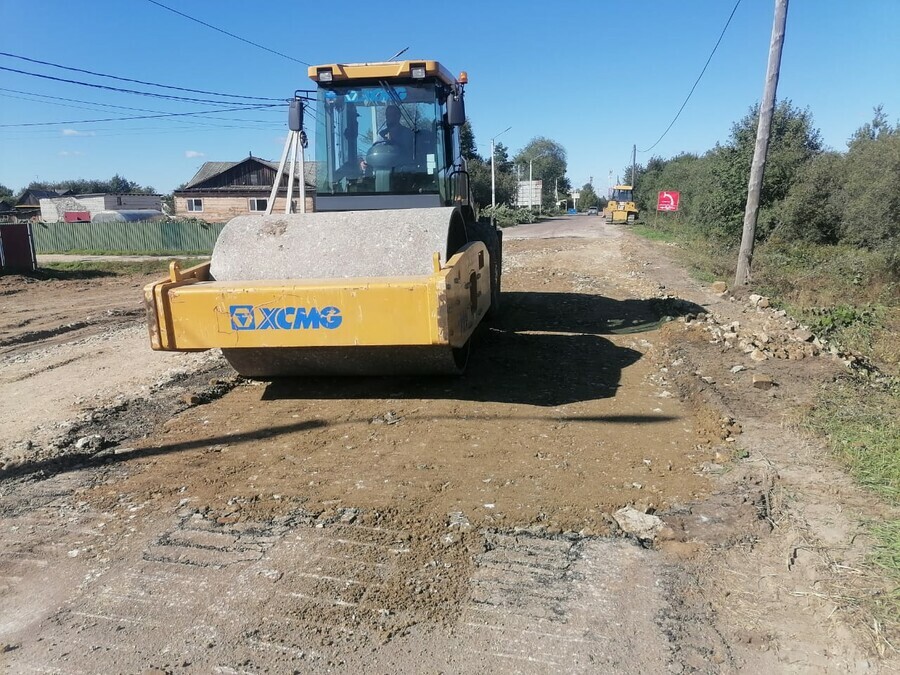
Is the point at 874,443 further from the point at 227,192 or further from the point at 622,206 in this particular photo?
the point at 622,206

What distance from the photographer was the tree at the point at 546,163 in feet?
355

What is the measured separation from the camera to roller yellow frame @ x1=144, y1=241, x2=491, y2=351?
15.2 feet

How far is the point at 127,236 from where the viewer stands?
32812 millimetres

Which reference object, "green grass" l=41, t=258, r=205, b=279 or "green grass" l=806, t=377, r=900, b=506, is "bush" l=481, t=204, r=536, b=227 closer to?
"green grass" l=41, t=258, r=205, b=279

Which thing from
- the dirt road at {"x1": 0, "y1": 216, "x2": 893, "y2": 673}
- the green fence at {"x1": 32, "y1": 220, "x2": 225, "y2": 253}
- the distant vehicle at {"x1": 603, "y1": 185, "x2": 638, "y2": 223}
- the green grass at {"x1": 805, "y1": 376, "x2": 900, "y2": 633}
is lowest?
the dirt road at {"x1": 0, "y1": 216, "x2": 893, "y2": 673}

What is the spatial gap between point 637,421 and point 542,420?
2.47 feet

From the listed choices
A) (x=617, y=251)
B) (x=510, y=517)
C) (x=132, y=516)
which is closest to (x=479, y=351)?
(x=510, y=517)

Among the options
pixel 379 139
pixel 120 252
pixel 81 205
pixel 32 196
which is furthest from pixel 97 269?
pixel 32 196

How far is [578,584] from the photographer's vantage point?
306cm

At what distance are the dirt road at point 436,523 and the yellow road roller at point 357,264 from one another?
667 millimetres

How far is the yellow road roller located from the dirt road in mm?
667

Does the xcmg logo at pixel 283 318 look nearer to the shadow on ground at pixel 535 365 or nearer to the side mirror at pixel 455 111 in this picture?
the shadow on ground at pixel 535 365

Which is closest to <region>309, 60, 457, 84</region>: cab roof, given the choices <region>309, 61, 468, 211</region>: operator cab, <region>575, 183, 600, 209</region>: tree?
<region>309, 61, 468, 211</region>: operator cab

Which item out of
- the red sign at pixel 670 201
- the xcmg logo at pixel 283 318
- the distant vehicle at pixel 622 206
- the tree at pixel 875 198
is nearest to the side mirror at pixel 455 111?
the xcmg logo at pixel 283 318
